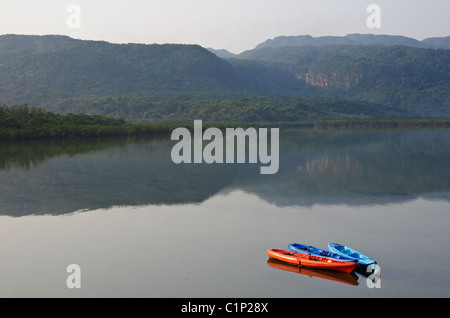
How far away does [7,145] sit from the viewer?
5944 centimetres

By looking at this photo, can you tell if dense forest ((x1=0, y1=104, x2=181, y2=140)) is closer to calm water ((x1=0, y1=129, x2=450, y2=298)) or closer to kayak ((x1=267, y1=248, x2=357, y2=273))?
calm water ((x1=0, y1=129, x2=450, y2=298))

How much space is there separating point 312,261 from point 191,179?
1971cm

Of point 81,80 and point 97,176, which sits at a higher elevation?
A: point 81,80

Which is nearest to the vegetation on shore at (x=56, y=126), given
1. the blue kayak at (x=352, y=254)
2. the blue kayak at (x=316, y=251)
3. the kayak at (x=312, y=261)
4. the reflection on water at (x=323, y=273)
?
the blue kayak at (x=316, y=251)

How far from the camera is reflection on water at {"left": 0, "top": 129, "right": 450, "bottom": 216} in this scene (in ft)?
93.2

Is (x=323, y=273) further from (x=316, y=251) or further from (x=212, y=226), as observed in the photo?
(x=212, y=226)

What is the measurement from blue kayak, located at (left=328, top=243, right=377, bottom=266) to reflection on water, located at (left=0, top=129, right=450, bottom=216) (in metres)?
9.59

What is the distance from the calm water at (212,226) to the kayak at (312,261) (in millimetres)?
246

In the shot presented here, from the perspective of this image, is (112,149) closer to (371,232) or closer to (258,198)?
(258,198)

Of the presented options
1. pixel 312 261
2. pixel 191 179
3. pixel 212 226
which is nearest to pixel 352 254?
pixel 312 261

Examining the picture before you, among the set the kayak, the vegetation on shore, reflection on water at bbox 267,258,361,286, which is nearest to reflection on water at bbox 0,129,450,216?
the kayak

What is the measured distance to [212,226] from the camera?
889 inches
